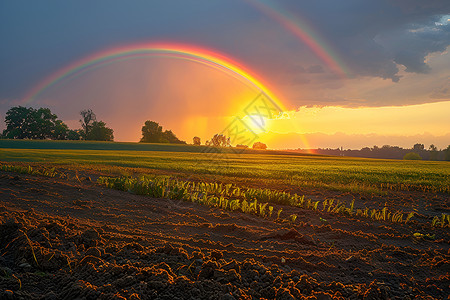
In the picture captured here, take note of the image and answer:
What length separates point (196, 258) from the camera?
3654mm

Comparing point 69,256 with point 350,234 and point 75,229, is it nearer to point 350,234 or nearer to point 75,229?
point 75,229

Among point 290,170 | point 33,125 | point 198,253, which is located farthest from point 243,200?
point 33,125

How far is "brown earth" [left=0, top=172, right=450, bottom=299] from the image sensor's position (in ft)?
9.30

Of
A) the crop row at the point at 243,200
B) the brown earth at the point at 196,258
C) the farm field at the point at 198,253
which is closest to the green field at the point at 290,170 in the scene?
the crop row at the point at 243,200

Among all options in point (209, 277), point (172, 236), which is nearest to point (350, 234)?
point (172, 236)

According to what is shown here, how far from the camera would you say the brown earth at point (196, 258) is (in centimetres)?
284

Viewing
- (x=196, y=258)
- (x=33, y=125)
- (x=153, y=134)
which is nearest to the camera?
(x=196, y=258)

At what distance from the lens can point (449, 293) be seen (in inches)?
139

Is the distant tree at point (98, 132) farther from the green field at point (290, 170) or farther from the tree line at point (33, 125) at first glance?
the green field at point (290, 170)

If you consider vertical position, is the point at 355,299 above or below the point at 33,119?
below

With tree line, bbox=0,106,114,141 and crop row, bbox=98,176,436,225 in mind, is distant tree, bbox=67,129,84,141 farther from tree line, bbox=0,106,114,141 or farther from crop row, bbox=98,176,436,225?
crop row, bbox=98,176,436,225

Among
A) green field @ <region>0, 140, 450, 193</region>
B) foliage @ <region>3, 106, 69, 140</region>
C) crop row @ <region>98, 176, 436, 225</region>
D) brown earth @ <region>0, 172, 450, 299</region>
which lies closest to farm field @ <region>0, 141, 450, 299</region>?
brown earth @ <region>0, 172, 450, 299</region>

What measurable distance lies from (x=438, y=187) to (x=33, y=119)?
115775mm

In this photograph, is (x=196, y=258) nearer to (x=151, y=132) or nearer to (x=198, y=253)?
(x=198, y=253)
